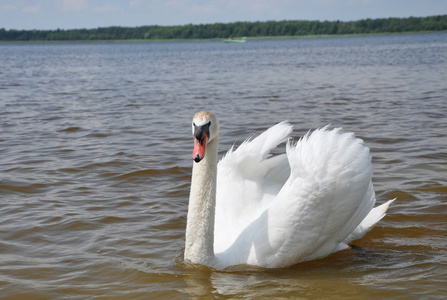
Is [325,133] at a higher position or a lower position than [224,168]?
higher

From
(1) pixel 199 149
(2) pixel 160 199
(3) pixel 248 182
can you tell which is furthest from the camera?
(2) pixel 160 199

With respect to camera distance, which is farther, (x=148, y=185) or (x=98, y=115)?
(x=98, y=115)

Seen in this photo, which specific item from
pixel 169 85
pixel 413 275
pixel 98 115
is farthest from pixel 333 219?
pixel 169 85

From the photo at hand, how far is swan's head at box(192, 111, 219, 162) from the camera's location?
459 centimetres

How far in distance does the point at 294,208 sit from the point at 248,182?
1.09 m

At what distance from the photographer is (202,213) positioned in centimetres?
504

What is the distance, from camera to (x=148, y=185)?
8008 millimetres

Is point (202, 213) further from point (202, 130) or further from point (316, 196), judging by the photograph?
point (316, 196)

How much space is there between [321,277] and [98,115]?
397 inches

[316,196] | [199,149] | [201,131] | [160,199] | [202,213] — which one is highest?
[201,131]

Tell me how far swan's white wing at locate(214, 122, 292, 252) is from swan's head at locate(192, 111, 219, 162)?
42.0 inches

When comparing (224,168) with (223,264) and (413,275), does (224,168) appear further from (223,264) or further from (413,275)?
(413,275)

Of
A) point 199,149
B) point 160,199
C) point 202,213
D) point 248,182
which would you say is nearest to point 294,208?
point 202,213

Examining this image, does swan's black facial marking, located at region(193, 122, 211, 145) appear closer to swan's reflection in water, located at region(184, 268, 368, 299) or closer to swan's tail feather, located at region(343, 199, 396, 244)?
swan's reflection in water, located at region(184, 268, 368, 299)
